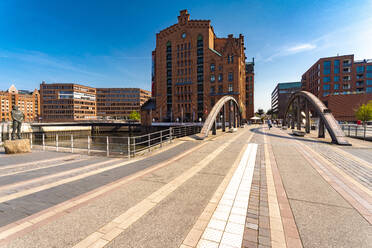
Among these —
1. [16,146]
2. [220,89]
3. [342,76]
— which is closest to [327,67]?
[342,76]

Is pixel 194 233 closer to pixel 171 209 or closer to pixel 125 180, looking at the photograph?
pixel 171 209

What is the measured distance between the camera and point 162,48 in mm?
67062

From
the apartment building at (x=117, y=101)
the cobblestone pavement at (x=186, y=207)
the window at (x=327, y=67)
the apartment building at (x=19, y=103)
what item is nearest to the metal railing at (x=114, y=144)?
the cobblestone pavement at (x=186, y=207)

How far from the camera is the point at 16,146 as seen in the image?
9.96 meters

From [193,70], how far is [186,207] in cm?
6407

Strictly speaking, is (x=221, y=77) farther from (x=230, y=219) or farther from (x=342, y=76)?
(x=230, y=219)

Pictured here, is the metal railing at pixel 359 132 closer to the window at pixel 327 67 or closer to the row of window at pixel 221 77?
Result: the row of window at pixel 221 77

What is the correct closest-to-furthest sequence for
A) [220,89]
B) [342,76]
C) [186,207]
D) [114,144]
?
[186,207], [114,144], [342,76], [220,89]

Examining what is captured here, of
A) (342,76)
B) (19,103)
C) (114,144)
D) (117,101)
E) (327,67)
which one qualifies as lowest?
(114,144)

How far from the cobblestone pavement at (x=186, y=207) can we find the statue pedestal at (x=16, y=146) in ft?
16.2

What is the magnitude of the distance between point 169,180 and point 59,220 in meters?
2.95

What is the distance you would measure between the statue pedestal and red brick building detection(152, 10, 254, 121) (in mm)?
50724

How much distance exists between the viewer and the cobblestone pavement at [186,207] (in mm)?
2641

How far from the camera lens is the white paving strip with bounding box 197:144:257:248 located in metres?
2.59
